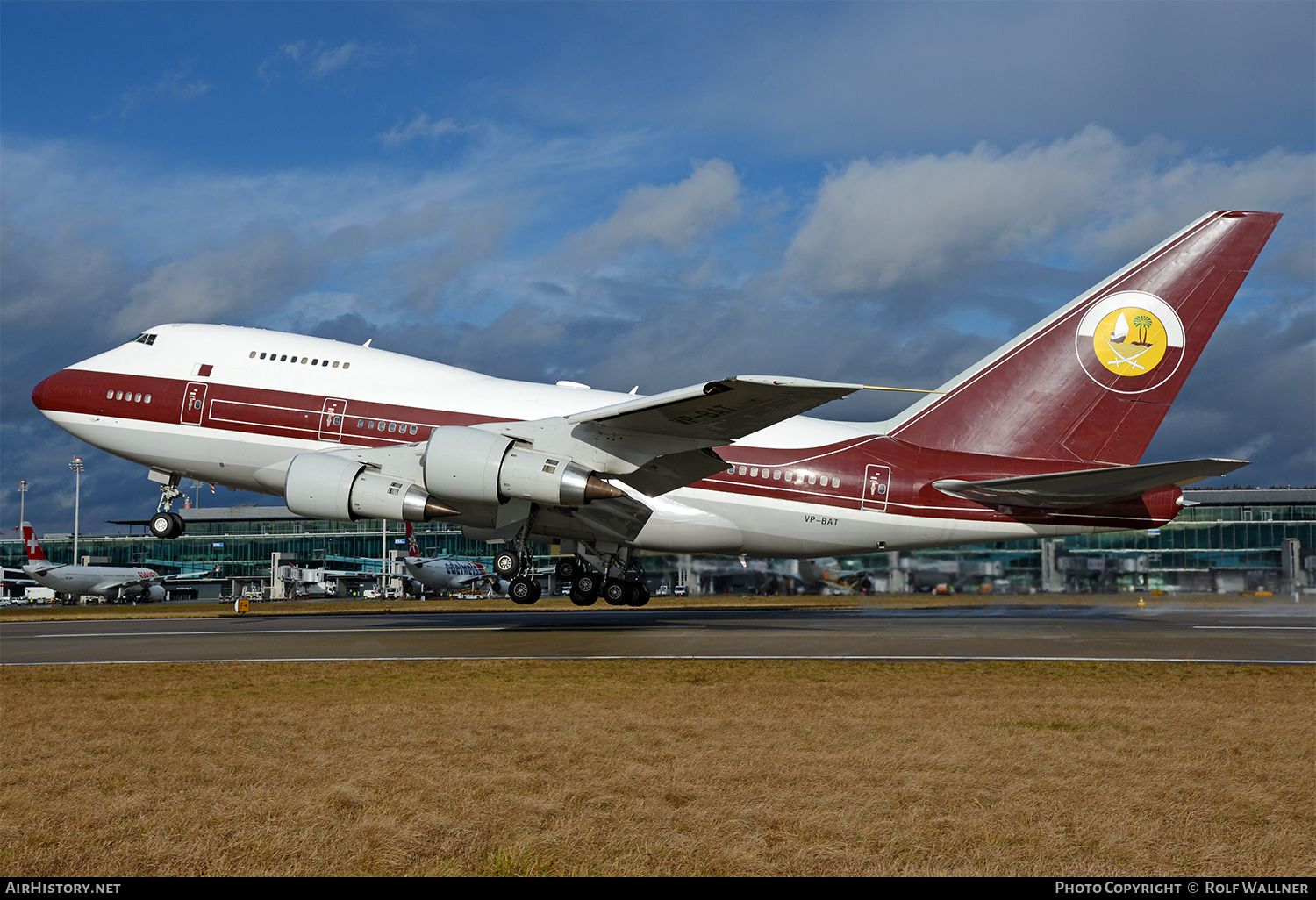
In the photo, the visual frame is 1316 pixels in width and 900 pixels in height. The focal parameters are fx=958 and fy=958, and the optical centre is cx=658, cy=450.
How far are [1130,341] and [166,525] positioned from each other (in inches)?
1124

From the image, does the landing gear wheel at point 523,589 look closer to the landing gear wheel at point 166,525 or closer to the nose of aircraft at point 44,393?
the landing gear wheel at point 166,525

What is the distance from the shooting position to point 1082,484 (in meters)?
24.0

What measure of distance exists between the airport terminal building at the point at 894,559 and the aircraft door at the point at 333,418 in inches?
326

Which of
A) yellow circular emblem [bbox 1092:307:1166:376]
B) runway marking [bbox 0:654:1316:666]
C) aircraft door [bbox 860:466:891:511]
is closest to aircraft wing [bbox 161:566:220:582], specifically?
runway marking [bbox 0:654:1316:666]

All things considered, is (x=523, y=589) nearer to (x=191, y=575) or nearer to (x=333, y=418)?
(x=333, y=418)

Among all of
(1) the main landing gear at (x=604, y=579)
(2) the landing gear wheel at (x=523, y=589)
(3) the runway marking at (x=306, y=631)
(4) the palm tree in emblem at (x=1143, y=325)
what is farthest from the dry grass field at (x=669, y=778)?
(1) the main landing gear at (x=604, y=579)

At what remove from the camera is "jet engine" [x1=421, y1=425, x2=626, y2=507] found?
77.7ft

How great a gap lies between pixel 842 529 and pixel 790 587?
16.6m

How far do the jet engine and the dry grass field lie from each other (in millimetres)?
9607

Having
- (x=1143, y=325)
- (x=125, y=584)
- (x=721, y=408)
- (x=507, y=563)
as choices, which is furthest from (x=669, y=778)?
(x=125, y=584)

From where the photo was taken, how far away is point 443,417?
27.3m

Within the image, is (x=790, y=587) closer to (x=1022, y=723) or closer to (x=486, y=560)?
(x=1022, y=723)

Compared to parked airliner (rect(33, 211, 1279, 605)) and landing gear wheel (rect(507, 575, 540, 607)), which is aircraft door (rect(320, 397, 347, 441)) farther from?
landing gear wheel (rect(507, 575, 540, 607))

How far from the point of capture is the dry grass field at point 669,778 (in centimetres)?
564
